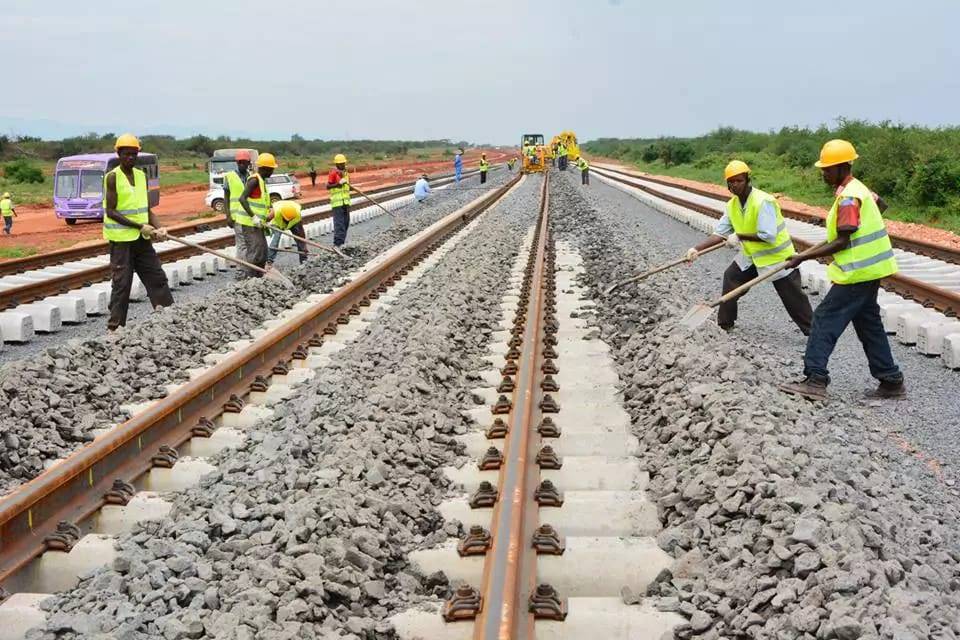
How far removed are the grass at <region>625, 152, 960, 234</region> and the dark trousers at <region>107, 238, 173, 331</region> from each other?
17.8m

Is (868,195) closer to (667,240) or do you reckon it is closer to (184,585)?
(184,585)

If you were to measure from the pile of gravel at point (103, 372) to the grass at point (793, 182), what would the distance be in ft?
57.6

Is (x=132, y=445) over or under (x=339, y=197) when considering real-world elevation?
under

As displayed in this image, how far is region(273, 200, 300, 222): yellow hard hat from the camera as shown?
13227 mm

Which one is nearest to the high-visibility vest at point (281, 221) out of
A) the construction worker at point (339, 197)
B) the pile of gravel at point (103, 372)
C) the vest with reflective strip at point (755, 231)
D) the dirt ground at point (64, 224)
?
the construction worker at point (339, 197)

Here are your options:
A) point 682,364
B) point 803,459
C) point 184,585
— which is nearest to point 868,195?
point 682,364

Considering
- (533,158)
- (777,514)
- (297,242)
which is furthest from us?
(533,158)

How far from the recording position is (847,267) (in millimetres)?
6410

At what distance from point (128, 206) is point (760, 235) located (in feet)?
18.9

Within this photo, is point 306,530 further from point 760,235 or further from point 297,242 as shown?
point 297,242

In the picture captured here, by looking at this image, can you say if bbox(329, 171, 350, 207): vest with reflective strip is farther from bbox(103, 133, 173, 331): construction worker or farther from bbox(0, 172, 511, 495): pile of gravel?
bbox(103, 133, 173, 331): construction worker

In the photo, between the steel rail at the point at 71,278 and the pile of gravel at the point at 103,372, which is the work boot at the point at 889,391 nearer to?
the pile of gravel at the point at 103,372

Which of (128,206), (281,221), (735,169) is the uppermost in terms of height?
(735,169)

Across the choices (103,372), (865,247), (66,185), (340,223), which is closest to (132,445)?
(103,372)
